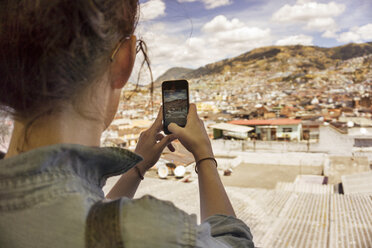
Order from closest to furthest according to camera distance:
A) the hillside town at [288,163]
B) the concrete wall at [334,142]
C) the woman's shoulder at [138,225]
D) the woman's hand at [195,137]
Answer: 1. the woman's shoulder at [138,225]
2. the woman's hand at [195,137]
3. the hillside town at [288,163]
4. the concrete wall at [334,142]

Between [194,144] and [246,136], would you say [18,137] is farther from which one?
[246,136]

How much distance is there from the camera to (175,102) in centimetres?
46

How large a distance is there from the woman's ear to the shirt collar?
0.22 ft

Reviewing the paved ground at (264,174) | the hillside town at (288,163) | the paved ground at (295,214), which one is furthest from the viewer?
the paved ground at (264,174)

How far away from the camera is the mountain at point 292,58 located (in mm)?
27891

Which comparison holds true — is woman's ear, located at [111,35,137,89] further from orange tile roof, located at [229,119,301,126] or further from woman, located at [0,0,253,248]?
orange tile roof, located at [229,119,301,126]

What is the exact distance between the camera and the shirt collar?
0.70ft

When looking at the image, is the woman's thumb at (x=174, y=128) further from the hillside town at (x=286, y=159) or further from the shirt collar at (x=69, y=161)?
the shirt collar at (x=69, y=161)

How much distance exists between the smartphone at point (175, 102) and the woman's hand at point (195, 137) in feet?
0.05

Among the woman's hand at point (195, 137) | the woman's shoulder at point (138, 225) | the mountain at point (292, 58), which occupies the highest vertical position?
the mountain at point (292, 58)

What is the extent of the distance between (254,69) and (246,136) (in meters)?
19.7

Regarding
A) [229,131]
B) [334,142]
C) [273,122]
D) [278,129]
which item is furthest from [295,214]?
[273,122]

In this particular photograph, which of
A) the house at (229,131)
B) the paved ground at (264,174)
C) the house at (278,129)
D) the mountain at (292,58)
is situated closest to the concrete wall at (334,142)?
the paved ground at (264,174)

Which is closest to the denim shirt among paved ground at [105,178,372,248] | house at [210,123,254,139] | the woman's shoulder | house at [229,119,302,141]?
the woman's shoulder
